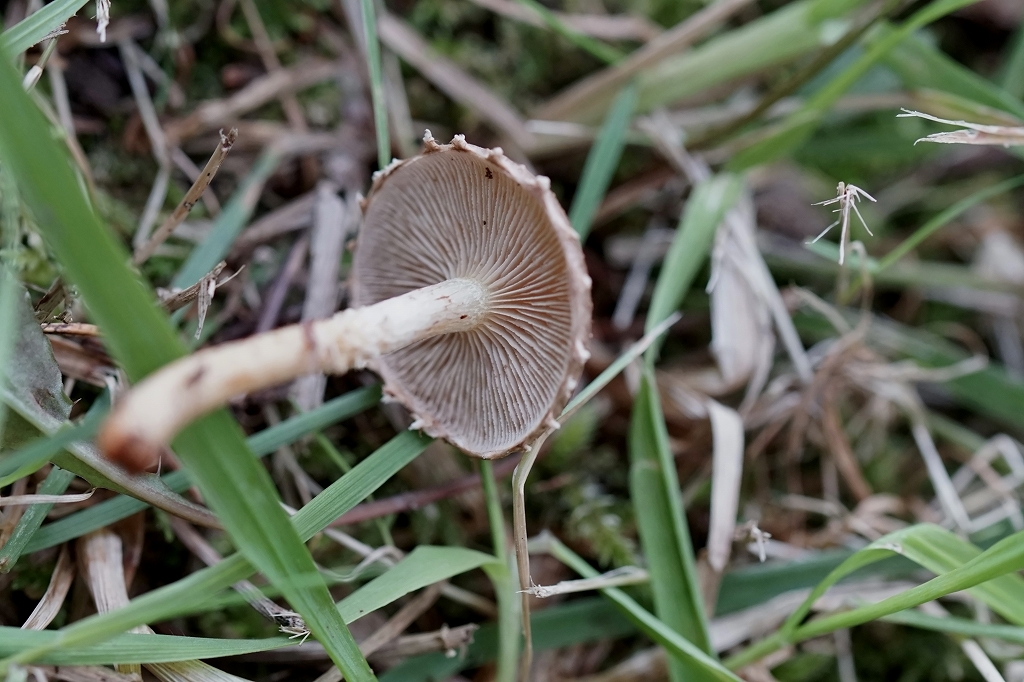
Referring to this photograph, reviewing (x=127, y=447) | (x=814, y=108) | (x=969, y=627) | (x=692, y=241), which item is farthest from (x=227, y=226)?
(x=969, y=627)

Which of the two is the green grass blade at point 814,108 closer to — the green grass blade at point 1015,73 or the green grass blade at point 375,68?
→ the green grass blade at point 1015,73

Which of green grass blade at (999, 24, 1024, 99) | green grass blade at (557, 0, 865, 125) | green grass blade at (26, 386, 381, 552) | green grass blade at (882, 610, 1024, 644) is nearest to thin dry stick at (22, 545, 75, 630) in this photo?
green grass blade at (26, 386, 381, 552)

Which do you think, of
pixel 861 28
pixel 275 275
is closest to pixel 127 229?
pixel 275 275

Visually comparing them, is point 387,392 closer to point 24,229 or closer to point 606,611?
point 606,611

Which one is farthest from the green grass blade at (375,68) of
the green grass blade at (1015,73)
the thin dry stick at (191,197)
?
the green grass blade at (1015,73)

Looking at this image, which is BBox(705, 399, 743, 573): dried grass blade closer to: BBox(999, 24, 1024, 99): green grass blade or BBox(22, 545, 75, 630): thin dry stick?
BBox(22, 545, 75, 630): thin dry stick
